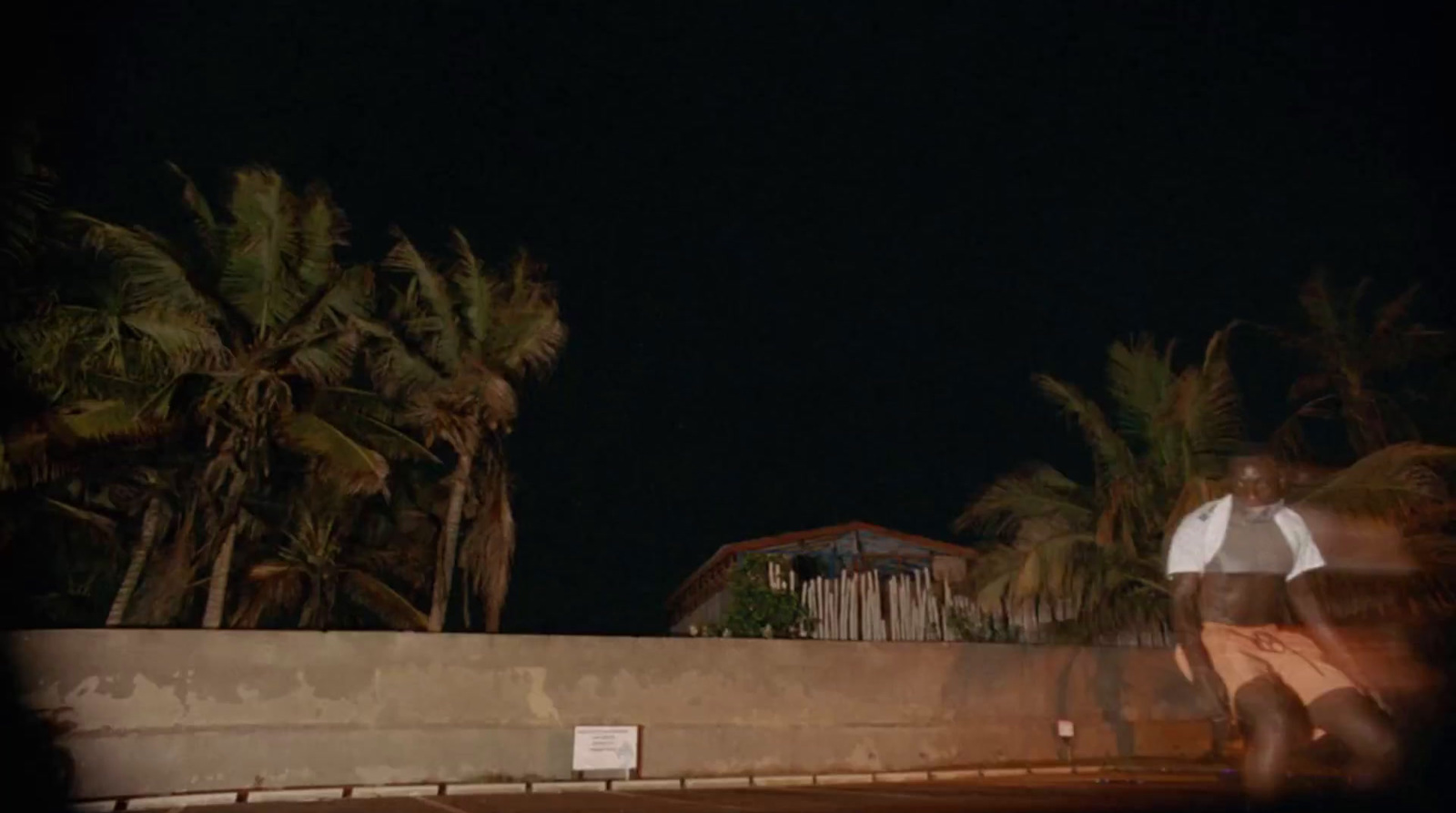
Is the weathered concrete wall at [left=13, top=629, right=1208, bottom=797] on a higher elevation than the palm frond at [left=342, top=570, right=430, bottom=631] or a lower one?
lower

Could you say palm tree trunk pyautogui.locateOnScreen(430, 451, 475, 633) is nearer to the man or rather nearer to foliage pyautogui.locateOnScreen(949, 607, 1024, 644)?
foliage pyautogui.locateOnScreen(949, 607, 1024, 644)

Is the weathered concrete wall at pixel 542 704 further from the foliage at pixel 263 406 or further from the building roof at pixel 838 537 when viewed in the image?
the building roof at pixel 838 537

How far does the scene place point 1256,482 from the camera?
496cm

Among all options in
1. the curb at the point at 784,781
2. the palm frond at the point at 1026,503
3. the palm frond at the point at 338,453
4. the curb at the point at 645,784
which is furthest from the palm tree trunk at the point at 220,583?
the palm frond at the point at 1026,503

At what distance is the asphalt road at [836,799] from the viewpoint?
838cm

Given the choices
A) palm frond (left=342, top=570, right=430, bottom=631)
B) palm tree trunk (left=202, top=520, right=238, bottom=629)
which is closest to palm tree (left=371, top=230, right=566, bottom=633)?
palm frond (left=342, top=570, right=430, bottom=631)

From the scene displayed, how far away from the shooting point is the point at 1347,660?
4.61 metres

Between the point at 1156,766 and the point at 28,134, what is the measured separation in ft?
43.5

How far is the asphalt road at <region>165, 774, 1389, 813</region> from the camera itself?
27.5ft

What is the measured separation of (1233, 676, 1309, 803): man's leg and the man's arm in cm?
54

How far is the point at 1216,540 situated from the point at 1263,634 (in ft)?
1.61

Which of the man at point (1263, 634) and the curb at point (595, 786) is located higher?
the man at point (1263, 634)

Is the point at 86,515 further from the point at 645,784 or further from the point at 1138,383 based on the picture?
the point at 1138,383

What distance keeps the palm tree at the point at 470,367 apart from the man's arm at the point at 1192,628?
1052cm
